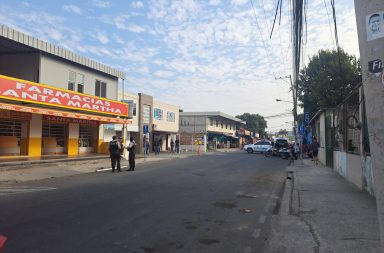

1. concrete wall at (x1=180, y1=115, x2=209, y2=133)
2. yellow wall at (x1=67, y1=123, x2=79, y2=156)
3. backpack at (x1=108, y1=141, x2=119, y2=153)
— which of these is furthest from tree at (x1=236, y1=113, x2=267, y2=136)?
backpack at (x1=108, y1=141, x2=119, y2=153)

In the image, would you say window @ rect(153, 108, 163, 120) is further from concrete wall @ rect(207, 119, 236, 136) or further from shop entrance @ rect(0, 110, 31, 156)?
shop entrance @ rect(0, 110, 31, 156)

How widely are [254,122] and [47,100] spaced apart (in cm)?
9414

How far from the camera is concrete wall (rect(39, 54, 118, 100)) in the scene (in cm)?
2250

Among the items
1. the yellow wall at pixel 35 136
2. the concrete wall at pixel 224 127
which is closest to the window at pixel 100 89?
the yellow wall at pixel 35 136

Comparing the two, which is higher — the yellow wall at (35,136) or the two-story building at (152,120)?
the two-story building at (152,120)

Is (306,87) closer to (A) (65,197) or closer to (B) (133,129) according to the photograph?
(B) (133,129)

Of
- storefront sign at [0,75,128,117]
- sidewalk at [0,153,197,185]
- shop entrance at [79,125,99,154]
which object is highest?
storefront sign at [0,75,128,117]

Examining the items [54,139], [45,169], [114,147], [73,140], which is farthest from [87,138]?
[45,169]

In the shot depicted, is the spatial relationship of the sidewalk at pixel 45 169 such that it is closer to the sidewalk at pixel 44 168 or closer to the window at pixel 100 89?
the sidewalk at pixel 44 168

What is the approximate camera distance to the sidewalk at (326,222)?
6363mm

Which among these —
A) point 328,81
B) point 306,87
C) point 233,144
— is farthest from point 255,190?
point 233,144

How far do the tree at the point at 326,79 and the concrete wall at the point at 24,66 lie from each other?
80.4 ft

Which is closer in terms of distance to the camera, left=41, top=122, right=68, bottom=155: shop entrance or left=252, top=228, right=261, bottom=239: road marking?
left=252, top=228, right=261, bottom=239: road marking

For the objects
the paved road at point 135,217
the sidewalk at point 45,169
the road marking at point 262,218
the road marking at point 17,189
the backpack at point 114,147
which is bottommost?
the road marking at point 262,218
